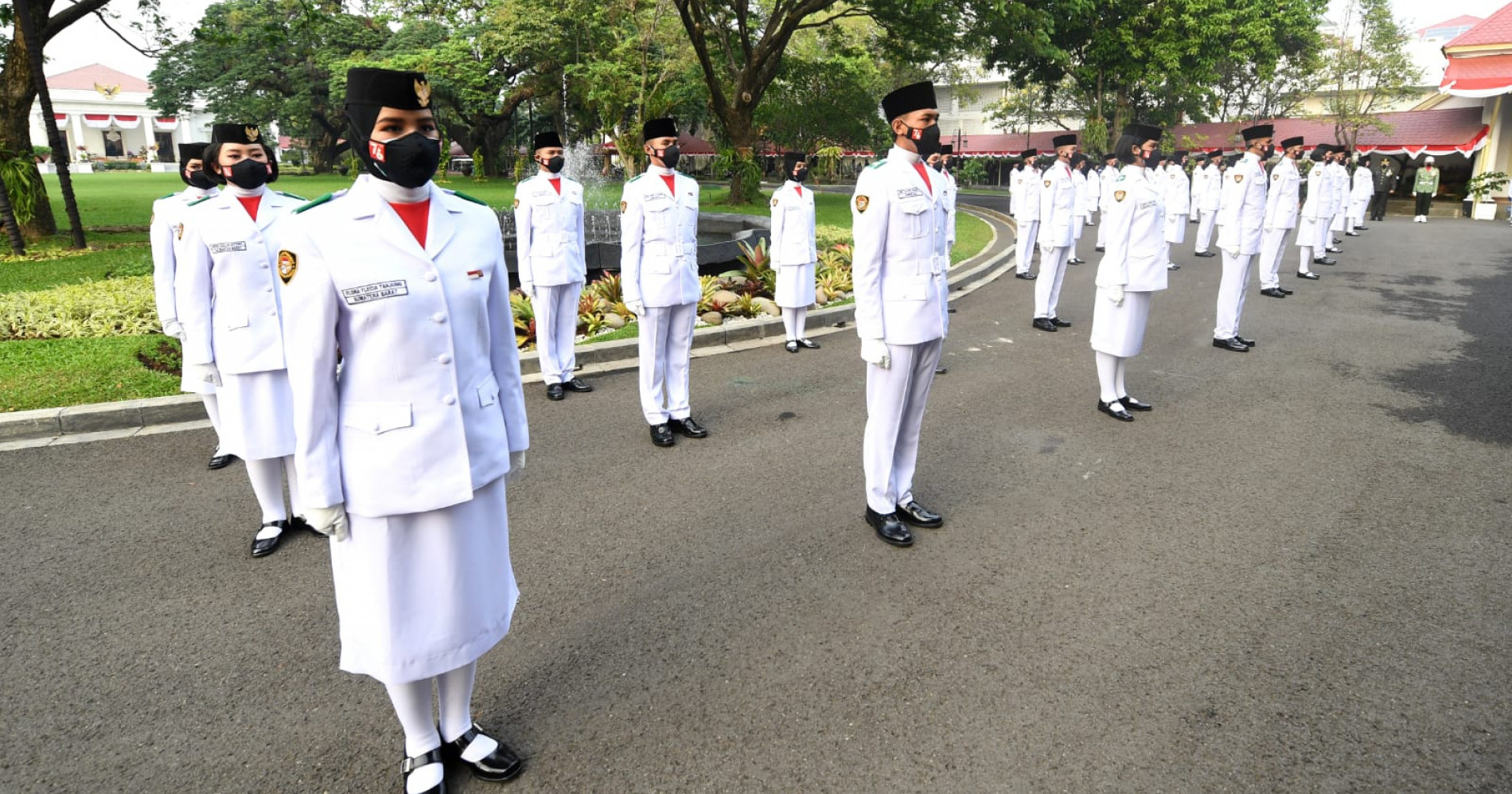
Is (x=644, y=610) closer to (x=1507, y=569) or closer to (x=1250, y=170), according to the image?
(x=1507, y=569)

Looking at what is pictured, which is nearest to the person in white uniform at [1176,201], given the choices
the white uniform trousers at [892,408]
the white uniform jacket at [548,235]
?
the white uniform jacket at [548,235]

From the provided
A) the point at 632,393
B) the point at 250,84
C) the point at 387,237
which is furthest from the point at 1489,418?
the point at 250,84

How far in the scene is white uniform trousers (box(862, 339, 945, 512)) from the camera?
450 centimetres

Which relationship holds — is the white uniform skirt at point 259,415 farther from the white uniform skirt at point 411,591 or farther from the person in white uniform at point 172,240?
the white uniform skirt at point 411,591

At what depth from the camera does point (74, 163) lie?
74.0 metres

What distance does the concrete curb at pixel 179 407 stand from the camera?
6262 mm

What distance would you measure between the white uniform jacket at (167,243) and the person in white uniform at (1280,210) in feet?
33.0

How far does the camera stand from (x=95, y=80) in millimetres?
91750

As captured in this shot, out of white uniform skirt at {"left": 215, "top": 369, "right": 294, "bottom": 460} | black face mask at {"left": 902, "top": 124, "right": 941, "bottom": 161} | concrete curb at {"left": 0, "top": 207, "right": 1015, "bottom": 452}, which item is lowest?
concrete curb at {"left": 0, "top": 207, "right": 1015, "bottom": 452}

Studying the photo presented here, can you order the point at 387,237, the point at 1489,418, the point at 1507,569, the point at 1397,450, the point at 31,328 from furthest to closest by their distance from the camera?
the point at 31,328 → the point at 1489,418 → the point at 1397,450 → the point at 1507,569 → the point at 387,237

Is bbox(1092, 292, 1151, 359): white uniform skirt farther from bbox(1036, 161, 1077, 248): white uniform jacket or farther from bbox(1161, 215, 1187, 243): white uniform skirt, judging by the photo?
bbox(1161, 215, 1187, 243): white uniform skirt

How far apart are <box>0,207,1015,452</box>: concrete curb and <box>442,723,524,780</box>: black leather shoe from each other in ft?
15.1

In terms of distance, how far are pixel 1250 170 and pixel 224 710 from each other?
32.9ft

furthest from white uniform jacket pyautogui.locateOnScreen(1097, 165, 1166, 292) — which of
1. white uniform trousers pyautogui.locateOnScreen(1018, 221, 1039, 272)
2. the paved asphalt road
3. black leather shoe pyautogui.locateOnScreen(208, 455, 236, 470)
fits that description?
white uniform trousers pyautogui.locateOnScreen(1018, 221, 1039, 272)
